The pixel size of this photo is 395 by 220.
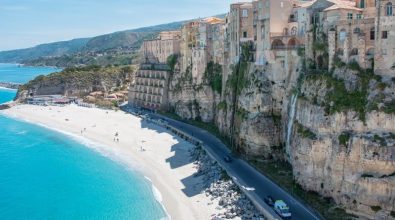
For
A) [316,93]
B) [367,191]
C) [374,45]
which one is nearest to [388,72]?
[374,45]

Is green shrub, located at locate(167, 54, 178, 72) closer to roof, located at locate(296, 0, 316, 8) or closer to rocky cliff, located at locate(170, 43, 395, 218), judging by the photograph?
rocky cliff, located at locate(170, 43, 395, 218)

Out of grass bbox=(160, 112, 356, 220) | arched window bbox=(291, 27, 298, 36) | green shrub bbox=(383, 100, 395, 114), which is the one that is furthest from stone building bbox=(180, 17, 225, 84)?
green shrub bbox=(383, 100, 395, 114)

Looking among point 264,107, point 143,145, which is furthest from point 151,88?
point 264,107

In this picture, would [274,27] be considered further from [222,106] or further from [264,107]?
[222,106]

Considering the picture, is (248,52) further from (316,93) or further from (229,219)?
(229,219)

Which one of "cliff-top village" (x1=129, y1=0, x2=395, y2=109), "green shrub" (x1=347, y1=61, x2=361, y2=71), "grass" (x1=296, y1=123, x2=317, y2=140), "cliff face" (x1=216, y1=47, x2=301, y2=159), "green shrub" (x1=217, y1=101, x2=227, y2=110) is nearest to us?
"cliff-top village" (x1=129, y1=0, x2=395, y2=109)

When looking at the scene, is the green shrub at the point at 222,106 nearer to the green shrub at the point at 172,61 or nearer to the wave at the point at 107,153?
the wave at the point at 107,153

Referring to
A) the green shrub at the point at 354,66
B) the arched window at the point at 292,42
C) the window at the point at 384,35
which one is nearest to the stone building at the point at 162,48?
the arched window at the point at 292,42
